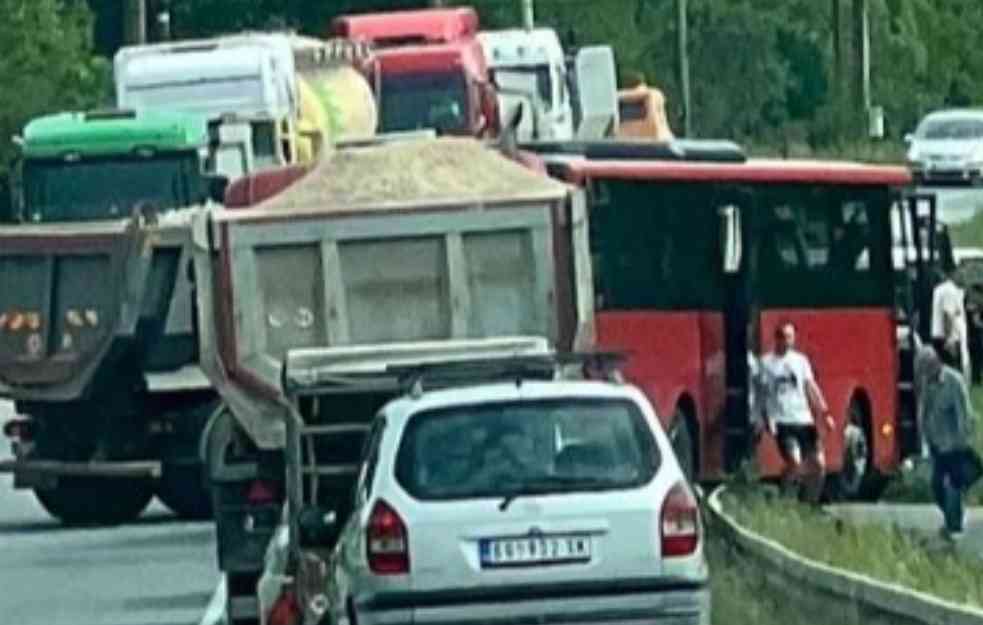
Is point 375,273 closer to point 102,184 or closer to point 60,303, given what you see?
point 60,303

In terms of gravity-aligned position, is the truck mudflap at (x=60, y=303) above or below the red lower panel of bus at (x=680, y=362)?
above

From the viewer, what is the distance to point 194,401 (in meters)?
33.7

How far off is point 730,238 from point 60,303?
5.93 m

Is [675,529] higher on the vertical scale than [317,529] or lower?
higher

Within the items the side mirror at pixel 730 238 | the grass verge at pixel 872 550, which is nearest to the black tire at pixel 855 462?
the side mirror at pixel 730 238

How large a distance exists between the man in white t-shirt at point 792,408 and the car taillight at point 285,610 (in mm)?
13332

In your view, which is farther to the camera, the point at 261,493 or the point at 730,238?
the point at 730,238

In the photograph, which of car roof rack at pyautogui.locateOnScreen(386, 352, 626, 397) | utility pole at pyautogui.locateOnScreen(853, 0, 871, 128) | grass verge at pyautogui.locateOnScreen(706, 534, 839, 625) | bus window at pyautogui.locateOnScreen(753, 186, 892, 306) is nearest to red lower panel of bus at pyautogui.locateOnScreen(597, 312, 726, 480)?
bus window at pyautogui.locateOnScreen(753, 186, 892, 306)

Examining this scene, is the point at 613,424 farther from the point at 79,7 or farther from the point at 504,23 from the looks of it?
the point at 504,23

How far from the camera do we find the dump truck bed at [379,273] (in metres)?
27.8

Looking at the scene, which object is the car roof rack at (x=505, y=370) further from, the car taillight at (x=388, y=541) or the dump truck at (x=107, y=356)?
the dump truck at (x=107, y=356)

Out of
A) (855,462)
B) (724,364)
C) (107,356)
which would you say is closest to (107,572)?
(107,356)

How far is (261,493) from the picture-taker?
83.0 ft

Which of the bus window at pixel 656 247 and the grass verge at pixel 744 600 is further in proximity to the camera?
the bus window at pixel 656 247
